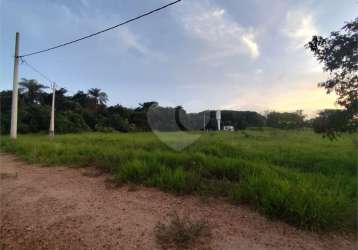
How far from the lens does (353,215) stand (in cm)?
245

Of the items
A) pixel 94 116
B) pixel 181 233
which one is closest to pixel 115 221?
pixel 181 233

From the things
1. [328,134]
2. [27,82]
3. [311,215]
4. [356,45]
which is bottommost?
[311,215]

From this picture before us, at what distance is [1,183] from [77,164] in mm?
1543

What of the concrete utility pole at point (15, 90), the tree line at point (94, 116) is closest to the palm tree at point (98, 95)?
the tree line at point (94, 116)

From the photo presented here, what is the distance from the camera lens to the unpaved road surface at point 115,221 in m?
1.99

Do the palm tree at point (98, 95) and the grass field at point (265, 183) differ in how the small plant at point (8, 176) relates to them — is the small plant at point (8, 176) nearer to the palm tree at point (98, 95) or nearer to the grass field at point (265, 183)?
the grass field at point (265, 183)

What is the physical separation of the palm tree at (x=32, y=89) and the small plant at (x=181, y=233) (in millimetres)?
34329

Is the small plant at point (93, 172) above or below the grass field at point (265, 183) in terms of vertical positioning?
below

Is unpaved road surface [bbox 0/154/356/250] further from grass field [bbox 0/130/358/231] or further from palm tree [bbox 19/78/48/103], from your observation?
palm tree [bbox 19/78/48/103]

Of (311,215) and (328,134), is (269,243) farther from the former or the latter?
(328,134)

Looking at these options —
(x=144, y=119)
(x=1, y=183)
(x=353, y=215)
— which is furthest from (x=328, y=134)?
(x=144, y=119)

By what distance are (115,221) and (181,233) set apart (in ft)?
2.51

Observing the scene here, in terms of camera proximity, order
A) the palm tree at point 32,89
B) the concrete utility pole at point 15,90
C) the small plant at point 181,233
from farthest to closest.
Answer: the palm tree at point 32,89 → the concrete utility pole at point 15,90 → the small plant at point 181,233

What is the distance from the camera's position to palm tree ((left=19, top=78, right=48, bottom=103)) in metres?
29.8
